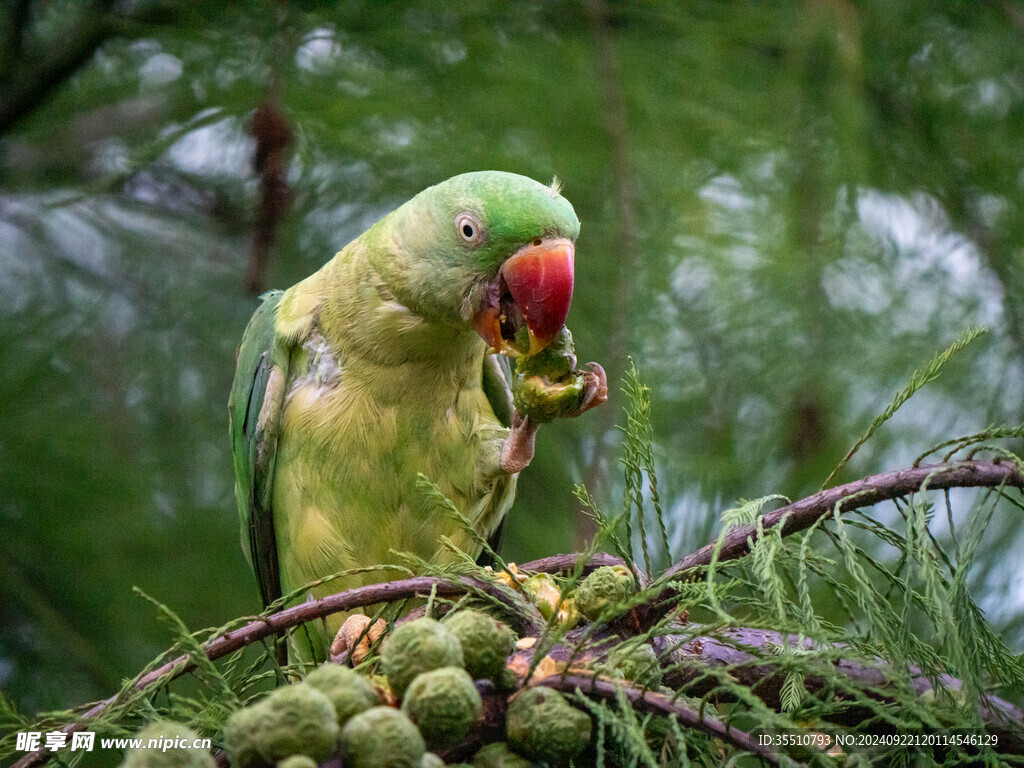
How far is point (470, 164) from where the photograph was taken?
3006 mm

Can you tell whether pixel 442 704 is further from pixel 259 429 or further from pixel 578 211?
pixel 578 211

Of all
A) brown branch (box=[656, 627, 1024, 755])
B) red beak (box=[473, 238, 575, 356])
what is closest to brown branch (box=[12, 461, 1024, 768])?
brown branch (box=[656, 627, 1024, 755])

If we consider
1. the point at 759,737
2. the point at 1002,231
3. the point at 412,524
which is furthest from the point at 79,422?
the point at 1002,231

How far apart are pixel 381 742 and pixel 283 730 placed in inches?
4.0

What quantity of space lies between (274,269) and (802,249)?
1.95m

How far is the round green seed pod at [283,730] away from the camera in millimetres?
884

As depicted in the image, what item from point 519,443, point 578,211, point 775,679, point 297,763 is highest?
point 297,763

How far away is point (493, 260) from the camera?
7.09 ft

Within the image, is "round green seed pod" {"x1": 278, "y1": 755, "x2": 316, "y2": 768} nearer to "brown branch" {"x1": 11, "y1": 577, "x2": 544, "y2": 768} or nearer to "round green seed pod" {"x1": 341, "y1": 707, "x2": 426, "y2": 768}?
"round green seed pod" {"x1": 341, "y1": 707, "x2": 426, "y2": 768}

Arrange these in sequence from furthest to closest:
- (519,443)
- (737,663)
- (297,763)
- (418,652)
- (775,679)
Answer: (519,443), (775,679), (737,663), (418,652), (297,763)

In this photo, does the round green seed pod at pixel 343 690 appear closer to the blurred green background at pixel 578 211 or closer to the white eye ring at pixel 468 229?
the white eye ring at pixel 468 229

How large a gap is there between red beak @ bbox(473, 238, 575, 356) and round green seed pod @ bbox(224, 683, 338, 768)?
4.37 feet

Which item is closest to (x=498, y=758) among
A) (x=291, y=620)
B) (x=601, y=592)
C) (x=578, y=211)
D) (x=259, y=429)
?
(x=601, y=592)

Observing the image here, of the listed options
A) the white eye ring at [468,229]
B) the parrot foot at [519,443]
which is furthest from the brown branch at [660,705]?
the white eye ring at [468,229]
